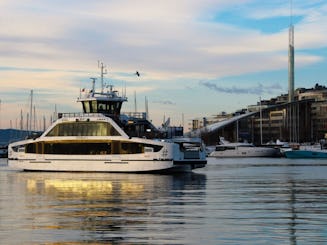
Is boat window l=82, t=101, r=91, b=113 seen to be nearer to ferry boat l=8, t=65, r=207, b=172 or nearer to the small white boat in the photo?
ferry boat l=8, t=65, r=207, b=172

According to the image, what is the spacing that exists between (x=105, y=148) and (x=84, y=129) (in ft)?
8.95

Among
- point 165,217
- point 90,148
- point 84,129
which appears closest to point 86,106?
point 84,129

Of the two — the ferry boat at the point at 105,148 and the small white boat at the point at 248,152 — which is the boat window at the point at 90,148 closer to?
the ferry boat at the point at 105,148

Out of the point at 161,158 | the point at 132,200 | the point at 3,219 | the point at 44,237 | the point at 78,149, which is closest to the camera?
the point at 44,237

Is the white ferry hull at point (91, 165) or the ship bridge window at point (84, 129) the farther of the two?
the ship bridge window at point (84, 129)

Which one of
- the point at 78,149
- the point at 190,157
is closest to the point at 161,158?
the point at 190,157

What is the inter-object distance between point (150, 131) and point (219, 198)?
32.3m

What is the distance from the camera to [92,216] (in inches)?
886

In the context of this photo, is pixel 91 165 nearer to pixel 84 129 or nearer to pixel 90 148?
pixel 90 148

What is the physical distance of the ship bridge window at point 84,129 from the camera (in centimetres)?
5975

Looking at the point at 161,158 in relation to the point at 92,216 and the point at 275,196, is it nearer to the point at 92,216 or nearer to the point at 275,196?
the point at 275,196

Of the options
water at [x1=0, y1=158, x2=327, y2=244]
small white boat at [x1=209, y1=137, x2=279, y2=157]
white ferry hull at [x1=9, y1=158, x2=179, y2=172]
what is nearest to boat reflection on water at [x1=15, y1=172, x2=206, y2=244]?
water at [x1=0, y1=158, x2=327, y2=244]

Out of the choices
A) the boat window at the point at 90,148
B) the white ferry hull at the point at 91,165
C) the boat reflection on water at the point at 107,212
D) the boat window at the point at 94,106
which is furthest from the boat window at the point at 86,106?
the boat reflection on water at the point at 107,212

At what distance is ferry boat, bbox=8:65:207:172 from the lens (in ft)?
188
